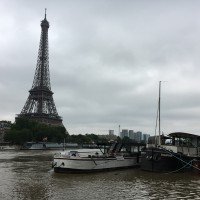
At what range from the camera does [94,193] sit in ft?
94.0

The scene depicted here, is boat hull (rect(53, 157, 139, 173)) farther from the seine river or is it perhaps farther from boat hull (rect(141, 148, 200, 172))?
boat hull (rect(141, 148, 200, 172))

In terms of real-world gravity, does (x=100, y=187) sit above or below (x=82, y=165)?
below

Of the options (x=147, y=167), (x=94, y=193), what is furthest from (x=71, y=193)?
(x=147, y=167)

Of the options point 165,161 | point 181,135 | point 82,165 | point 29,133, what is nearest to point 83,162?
point 82,165

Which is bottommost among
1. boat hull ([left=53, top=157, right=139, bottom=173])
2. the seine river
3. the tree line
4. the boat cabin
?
the seine river

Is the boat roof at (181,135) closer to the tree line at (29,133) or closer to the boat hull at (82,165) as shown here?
the boat hull at (82,165)

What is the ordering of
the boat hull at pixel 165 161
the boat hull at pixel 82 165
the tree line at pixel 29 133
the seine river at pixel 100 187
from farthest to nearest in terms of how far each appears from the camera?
the tree line at pixel 29 133 < the boat hull at pixel 165 161 < the boat hull at pixel 82 165 < the seine river at pixel 100 187

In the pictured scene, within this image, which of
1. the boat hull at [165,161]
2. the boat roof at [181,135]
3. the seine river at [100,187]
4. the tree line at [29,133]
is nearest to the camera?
the seine river at [100,187]

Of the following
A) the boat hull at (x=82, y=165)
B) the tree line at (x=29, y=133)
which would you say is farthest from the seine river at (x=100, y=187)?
the tree line at (x=29, y=133)

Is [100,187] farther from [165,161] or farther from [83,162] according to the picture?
[165,161]

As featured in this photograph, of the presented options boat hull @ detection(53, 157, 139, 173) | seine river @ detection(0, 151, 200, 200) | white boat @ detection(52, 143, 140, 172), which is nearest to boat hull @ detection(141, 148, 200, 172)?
seine river @ detection(0, 151, 200, 200)

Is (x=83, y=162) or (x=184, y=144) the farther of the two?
(x=184, y=144)

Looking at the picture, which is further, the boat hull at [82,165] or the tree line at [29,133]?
the tree line at [29,133]

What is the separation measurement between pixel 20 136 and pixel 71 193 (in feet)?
454
